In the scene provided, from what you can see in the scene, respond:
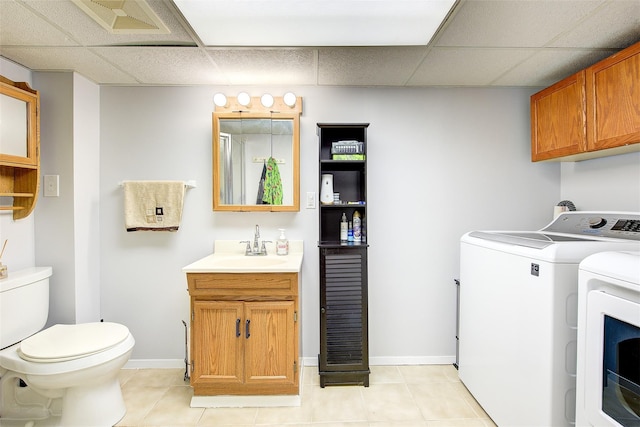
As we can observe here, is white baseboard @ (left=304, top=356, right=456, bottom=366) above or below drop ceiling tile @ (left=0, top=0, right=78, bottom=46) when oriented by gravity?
below

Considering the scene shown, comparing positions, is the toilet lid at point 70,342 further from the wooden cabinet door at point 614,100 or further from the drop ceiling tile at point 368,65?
the wooden cabinet door at point 614,100

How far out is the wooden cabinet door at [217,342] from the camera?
1.90 metres

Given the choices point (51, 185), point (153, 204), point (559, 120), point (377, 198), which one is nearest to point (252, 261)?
point (153, 204)

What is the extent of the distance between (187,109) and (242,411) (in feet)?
6.86

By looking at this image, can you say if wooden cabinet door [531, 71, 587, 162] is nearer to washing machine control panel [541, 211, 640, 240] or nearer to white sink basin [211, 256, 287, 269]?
washing machine control panel [541, 211, 640, 240]

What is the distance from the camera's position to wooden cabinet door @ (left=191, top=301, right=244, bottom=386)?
1902 mm

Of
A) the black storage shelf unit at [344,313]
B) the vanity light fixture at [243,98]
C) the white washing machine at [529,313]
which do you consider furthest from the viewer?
the vanity light fixture at [243,98]

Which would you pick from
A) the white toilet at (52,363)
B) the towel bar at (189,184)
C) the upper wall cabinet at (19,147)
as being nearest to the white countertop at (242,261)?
the towel bar at (189,184)

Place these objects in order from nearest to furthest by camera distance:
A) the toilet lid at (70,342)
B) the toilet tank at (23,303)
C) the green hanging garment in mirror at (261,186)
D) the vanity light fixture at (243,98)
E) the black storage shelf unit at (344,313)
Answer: the toilet lid at (70,342) → the toilet tank at (23,303) → the black storage shelf unit at (344,313) → the vanity light fixture at (243,98) → the green hanging garment in mirror at (261,186)

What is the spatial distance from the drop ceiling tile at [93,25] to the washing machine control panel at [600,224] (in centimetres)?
244

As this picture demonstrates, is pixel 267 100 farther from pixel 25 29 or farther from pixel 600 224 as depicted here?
pixel 600 224

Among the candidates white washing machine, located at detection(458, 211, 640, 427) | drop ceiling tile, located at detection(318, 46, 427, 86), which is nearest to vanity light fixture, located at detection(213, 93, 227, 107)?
drop ceiling tile, located at detection(318, 46, 427, 86)

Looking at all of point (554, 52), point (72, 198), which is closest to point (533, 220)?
point (554, 52)

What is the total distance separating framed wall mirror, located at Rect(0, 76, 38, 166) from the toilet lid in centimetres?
101
